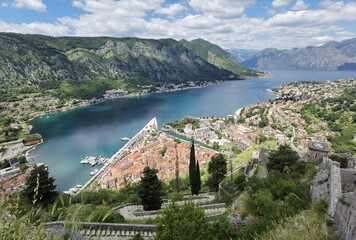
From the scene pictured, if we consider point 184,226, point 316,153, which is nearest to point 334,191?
point 184,226

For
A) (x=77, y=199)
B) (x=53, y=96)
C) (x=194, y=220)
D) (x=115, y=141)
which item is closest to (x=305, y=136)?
(x=115, y=141)

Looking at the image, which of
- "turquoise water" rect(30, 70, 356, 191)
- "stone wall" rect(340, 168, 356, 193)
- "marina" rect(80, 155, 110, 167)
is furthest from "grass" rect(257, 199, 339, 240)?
"marina" rect(80, 155, 110, 167)

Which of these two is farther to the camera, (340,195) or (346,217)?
(340,195)

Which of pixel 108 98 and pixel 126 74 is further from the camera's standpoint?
pixel 126 74

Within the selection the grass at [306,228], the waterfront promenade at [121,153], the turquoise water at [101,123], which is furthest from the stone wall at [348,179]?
the turquoise water at [101,123]

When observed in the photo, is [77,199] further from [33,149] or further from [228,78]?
[228,78]

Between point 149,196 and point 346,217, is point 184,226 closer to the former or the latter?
point 346,217

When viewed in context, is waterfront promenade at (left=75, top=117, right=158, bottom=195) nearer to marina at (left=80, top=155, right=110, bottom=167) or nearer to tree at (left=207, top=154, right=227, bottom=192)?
marina at (left=80, top=155, right=110, bottom=167)

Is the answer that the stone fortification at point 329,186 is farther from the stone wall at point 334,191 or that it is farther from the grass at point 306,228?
the grass at point 306,228
